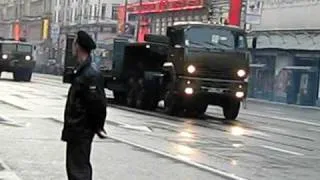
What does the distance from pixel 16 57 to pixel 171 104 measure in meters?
26.3

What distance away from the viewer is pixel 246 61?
88.2 ft

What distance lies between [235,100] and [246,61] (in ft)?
5.15

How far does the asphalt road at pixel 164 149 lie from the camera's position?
42.9 ft

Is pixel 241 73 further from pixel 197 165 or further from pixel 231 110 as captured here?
pixel 197 165

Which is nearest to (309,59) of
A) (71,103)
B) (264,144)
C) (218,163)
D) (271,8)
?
(271,8)

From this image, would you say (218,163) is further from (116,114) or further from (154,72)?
(154,72)

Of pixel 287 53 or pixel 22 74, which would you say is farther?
pixel 287 53

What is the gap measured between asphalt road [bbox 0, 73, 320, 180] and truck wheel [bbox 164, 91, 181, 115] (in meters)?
1.10

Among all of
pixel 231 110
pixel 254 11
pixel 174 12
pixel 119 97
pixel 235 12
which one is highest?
pixel 254 11

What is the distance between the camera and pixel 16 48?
52938 millimetres

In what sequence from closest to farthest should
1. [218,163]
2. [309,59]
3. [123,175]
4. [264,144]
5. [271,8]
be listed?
1. [123,175]
2. [218,163]
3. [264,144]
4. [309,59]
5. [271,8]

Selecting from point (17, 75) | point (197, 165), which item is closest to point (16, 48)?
point (17, 75)

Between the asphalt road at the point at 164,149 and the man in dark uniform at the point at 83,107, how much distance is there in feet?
9.67

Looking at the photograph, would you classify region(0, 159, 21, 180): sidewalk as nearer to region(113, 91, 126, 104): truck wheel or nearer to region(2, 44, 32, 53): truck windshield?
region(113, 91, 126, 104): truck wheel
